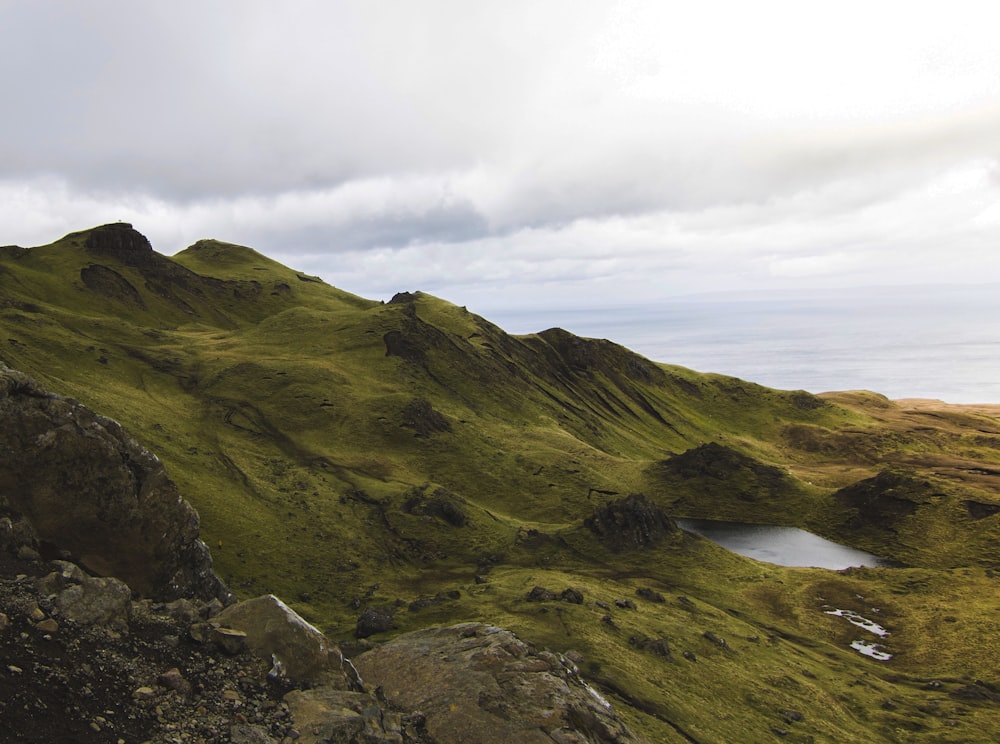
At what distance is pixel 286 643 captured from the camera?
24109 mm

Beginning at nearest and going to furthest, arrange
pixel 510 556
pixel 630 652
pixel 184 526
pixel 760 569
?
pixel 184 526, pixel 630 652, pixel 510 556, pixel 760 569

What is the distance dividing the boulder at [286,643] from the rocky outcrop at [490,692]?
19.6 ft

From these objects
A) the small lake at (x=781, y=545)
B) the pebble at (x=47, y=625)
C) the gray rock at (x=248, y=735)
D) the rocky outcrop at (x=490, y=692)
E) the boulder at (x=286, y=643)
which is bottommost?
the small lake at (x=781, y=545)

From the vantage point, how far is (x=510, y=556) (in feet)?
297

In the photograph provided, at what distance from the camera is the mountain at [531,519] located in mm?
56469

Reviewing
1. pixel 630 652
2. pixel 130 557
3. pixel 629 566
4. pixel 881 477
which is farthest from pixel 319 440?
pixel 881 477

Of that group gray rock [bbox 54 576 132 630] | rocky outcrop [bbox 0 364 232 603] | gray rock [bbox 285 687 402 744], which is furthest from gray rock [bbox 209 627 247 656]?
rocky outcrop [bbox 0 364 232 603]

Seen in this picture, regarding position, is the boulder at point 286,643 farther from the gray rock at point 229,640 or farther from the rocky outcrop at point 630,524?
the rocky outcrop at point 630,524

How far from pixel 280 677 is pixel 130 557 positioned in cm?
1160

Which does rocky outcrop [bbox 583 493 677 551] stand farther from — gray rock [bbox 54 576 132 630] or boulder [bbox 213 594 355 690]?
gray rock [bbox 54 576 132 630]

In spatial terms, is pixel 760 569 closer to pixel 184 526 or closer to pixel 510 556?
pixel 510 556

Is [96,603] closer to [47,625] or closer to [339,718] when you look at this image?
[47,625]

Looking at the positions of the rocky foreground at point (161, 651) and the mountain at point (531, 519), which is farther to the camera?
the mountain at point (531, 519)

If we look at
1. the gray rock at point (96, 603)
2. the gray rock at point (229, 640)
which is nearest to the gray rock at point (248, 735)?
the gray rock at point (229, 640)
